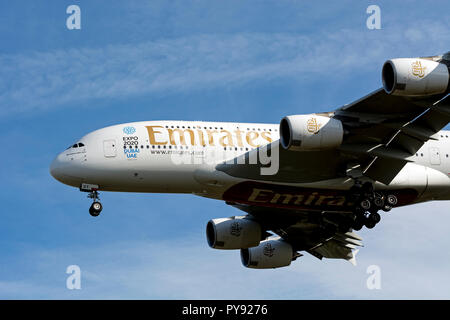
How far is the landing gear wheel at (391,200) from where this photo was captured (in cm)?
4038

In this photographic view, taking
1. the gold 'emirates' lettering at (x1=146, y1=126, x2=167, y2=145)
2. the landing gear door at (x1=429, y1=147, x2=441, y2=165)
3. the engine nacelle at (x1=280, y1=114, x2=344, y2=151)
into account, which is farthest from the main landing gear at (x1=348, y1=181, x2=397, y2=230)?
the gold 'emirates' lettering at (x1=146, y1=126, x2=167, y2=145)

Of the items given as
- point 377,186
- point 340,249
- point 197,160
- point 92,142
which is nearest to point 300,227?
point 340,249

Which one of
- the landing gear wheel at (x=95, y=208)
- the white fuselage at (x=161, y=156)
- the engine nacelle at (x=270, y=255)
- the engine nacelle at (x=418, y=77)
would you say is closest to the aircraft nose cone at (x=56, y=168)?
the white fuselage at (x=161, y=156)

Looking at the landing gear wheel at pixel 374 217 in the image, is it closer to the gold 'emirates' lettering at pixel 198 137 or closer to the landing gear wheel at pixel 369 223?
the landing gear wheel at pixel 369 223

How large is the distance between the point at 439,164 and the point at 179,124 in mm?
13039

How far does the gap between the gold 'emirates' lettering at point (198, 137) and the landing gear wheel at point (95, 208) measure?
13.4 ft

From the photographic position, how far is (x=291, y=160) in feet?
127

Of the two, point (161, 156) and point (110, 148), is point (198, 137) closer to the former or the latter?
point (161, 156)

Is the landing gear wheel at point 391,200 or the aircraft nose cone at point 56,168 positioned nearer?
the aircraft nose cone at point 56,168

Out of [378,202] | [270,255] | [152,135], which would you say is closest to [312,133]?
[378,202]

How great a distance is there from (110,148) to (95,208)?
3088 mm

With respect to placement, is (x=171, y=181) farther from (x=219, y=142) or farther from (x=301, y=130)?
(x=301, y=130)

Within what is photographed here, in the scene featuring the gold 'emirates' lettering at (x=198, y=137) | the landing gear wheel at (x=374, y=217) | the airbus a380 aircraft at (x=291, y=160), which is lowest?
the landing gear wheel at (x=374, y=217)

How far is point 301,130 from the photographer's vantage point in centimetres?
3581
